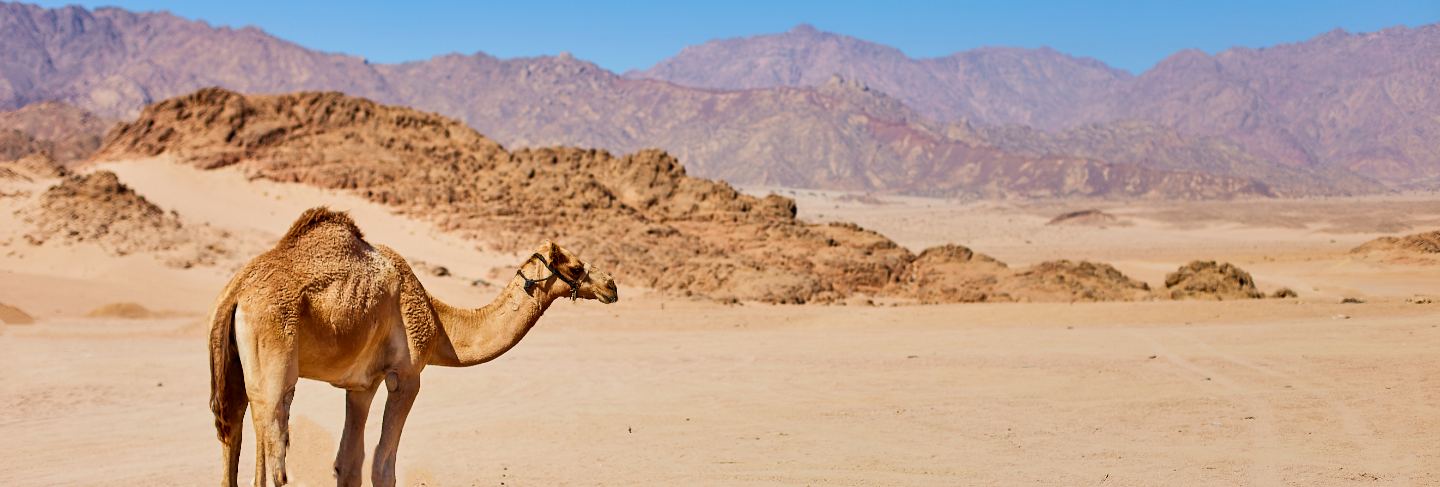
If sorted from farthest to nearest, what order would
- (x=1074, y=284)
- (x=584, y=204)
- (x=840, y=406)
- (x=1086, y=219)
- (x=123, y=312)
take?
(x=1086, y=219) → (x=584, y=204) → (x=1074, y=284) → (x=123, y=312) → (x=840, y=406)

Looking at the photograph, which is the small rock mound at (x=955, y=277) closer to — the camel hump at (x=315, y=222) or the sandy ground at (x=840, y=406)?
the sandy ground at (x=840, y=406)

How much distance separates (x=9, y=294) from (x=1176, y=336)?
1967 cm

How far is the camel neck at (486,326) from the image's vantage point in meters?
7.59

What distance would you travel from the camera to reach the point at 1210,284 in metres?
26.5

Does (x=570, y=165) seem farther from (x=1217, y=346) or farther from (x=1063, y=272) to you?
(x=1217, y=346)

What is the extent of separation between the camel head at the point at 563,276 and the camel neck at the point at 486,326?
0.07m

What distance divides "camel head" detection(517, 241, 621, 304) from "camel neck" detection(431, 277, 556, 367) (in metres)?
0.07

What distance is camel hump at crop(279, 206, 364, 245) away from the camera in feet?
23.0

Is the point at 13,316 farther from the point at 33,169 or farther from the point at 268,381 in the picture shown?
the point at 268,381

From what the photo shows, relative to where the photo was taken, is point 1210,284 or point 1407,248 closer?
point 1210,284

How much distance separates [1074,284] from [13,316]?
21790mm

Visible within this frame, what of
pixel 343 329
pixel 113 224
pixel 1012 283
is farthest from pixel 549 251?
pixel 1012 283

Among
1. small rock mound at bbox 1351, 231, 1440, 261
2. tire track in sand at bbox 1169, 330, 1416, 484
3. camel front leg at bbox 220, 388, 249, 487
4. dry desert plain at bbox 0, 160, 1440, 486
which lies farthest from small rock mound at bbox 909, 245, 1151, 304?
camel front leg at bbox 220, 388, 249, 487

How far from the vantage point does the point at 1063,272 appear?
2912cm
